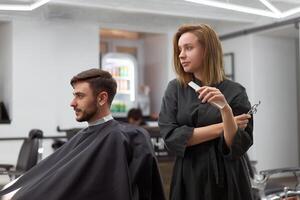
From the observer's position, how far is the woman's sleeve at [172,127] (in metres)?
1.51

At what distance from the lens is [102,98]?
5.87 feet

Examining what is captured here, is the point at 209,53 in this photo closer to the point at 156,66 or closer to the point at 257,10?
the point at 257,10

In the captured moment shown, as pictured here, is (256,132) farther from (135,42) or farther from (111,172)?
(111,172)

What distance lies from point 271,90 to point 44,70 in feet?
10.7

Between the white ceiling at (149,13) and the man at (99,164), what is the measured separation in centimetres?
273

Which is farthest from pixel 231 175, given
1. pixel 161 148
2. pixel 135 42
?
pixel 135 42

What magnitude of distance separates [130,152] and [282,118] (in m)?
5.28

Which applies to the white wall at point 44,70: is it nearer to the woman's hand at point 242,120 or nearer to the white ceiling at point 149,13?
the white ceiling at point 149,13

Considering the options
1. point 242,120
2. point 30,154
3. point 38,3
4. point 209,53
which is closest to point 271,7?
point 38,3

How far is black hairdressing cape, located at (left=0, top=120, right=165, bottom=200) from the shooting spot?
1662 millimetres

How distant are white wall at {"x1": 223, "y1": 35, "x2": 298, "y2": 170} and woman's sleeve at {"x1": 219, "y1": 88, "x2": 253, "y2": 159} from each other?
4825 millimetres

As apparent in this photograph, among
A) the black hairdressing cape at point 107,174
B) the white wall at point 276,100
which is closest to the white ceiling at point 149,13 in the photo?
the white wall at point 276,100

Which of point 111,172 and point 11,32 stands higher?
point 11,32

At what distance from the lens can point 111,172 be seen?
1691 mm
